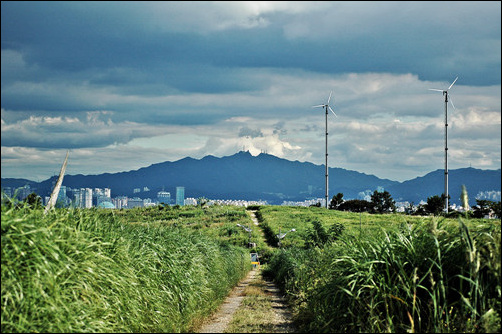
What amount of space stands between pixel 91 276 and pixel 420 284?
4848 mm

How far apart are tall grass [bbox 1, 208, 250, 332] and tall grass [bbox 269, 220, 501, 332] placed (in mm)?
3186

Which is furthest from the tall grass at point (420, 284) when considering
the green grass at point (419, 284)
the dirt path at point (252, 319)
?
the dirt path at point (252, 319)

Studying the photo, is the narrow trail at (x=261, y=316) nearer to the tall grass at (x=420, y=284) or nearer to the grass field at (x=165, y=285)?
the grass field at (x=165, y=285)

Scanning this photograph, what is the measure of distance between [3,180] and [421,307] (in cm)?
Answer: 665

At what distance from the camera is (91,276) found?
752 centimetres

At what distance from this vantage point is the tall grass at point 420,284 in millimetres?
7293

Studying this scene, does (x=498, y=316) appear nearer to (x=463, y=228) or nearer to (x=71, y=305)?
(x=463, y=228)

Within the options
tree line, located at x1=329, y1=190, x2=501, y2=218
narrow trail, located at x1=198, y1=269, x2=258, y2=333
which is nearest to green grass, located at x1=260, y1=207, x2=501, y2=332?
narrow trail, located at x1=198, y1=269, x2=258, y2=333

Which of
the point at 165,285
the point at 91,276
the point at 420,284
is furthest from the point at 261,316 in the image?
the point at 91,276

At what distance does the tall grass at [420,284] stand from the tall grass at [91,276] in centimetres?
319

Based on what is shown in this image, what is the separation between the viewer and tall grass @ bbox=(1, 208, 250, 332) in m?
6.31

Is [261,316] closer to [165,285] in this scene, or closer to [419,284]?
[165,285]

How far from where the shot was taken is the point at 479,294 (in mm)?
7395

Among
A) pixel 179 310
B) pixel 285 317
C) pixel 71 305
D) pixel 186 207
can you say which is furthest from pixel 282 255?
pixel 186 207
